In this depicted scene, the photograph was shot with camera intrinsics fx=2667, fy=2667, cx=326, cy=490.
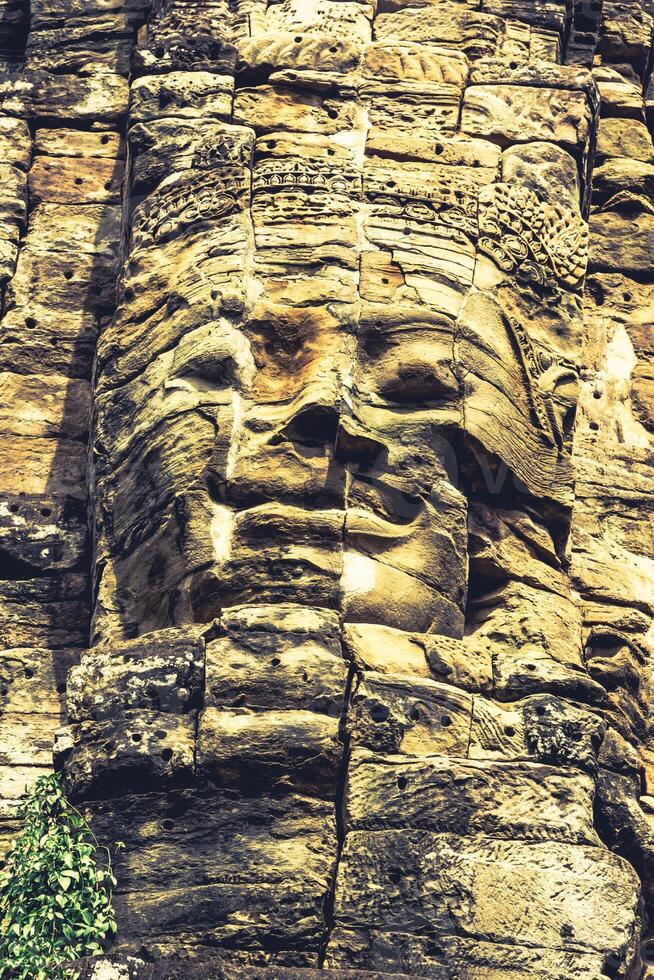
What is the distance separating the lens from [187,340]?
1259cm

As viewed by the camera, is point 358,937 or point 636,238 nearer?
point 358,937

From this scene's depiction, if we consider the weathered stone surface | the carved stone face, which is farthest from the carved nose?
the weathered stone surface

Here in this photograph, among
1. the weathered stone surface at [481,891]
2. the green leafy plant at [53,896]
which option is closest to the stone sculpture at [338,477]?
the weathered stone surface at [481,891]

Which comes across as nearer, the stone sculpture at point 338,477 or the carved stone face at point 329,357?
the stone sculpture at point 338,477

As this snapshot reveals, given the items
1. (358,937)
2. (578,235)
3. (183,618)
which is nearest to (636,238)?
(578,235)

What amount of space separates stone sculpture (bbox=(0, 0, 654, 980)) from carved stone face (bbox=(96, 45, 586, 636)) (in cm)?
2

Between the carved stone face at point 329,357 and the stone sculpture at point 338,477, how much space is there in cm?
2

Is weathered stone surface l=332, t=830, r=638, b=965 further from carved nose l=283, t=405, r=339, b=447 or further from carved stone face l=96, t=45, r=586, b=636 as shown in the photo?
carved nose l=283, t=405, r=339, b=447

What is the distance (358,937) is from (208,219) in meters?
3.81

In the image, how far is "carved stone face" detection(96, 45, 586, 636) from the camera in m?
11.9

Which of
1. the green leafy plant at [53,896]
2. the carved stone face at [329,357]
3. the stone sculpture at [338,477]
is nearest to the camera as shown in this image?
the green leafy plant at [53,896]

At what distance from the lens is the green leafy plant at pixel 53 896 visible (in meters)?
11.0

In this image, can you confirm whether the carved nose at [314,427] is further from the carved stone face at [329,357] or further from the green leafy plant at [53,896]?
the green leafy plant at [53,896]

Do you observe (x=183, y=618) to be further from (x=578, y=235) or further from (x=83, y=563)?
(x=578, y=235)
